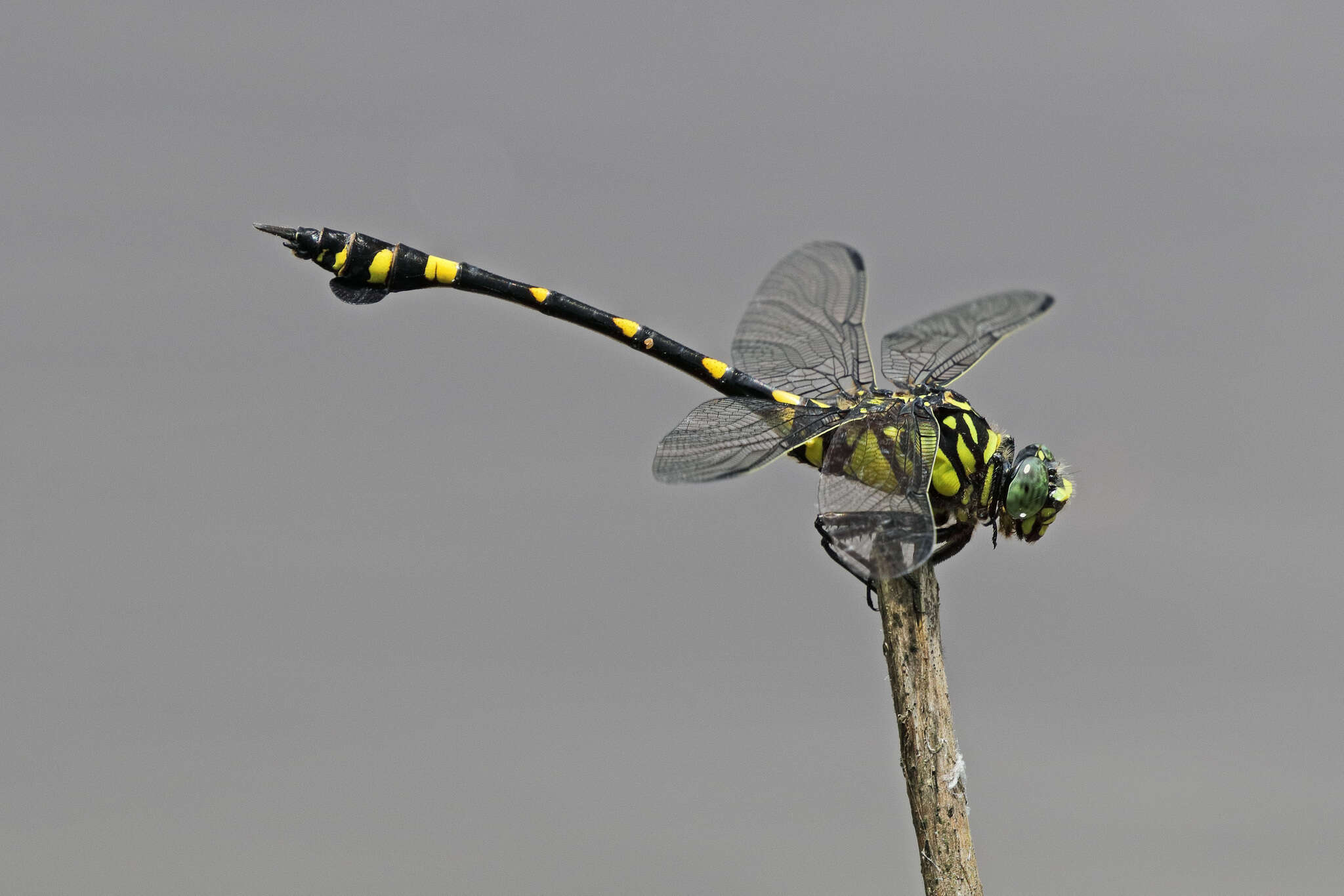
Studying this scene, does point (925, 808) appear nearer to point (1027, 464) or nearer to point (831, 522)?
point (831, 522)

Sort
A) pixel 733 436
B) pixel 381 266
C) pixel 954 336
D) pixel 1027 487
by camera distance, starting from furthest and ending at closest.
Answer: pixel 381 266 < pixel 954 336 < pixel 733 436 < pixel 1027 487

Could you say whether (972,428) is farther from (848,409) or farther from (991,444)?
(848,409)

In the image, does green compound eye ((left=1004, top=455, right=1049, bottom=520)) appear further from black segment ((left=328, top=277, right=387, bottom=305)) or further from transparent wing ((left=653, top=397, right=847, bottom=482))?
black segment ((left=328, top=277, right=387, bottom=305))

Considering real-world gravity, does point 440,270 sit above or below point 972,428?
above

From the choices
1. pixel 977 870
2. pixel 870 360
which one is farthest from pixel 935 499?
pixel 977 870

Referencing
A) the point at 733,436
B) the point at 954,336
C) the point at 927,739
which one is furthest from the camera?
the point at 954,336

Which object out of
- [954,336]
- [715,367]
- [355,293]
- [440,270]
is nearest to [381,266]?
[355,293]

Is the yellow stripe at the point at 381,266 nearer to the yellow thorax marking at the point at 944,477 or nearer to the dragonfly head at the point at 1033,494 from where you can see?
the yellow thorax marking at the point at 944,477
